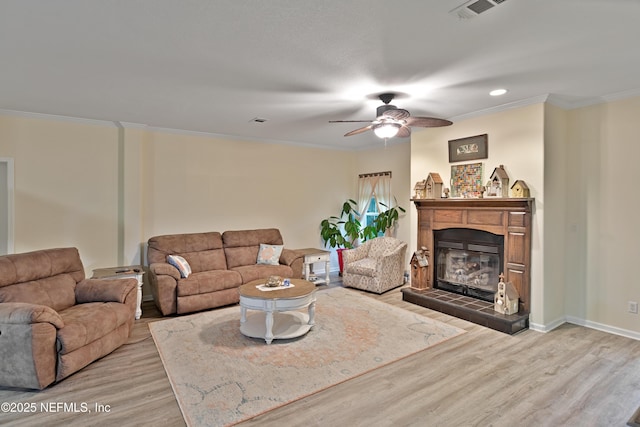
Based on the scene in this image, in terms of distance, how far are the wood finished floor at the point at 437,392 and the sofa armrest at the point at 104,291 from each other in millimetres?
528

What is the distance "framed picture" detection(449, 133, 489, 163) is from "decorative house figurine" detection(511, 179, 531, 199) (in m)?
0.57

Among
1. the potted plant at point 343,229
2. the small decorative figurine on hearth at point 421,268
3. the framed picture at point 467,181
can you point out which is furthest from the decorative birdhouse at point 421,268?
the potted plant at point 343,229

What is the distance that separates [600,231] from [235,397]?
4340 mm

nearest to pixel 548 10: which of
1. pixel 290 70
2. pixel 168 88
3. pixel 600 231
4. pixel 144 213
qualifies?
Result: pixel 290 70

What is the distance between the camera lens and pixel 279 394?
8.34ft

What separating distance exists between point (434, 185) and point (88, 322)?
4436mm

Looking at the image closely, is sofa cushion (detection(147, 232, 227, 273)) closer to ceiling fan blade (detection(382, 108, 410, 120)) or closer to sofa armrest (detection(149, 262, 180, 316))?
sofa armrest (detection(149, 262, 180, 316))

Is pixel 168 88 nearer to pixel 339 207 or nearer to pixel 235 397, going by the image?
pixel 235 397

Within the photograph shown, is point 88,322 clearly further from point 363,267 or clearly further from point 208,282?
point 363,267

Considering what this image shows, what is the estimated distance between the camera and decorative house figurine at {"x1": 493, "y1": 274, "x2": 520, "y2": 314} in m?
3.85

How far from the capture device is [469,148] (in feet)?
14.6

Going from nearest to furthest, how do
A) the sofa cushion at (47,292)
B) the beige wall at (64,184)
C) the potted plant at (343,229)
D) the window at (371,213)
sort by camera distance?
1. the sofa cushion at (47,292)
2. the beige wall at (64,184)
3. the potted plant at (343,229)
4. the window at (371,213)

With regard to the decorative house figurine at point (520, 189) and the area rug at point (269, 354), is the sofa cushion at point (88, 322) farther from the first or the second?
the decorative house figurine at point (520, 189)

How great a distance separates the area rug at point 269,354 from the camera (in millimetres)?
2480
